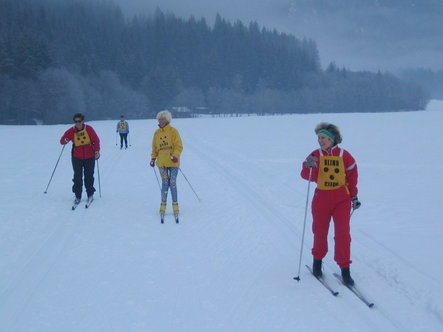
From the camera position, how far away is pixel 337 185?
475 centimetres

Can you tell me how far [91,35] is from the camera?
106 metres

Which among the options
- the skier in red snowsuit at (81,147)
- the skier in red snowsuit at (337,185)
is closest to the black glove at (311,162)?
the skier in red snowsuit at (337,185)

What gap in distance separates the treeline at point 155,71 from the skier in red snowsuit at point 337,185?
223 ft

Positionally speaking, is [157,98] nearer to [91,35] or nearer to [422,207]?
[91,35]

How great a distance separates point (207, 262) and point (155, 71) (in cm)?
10235

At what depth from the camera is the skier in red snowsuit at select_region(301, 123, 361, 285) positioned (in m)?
4.73

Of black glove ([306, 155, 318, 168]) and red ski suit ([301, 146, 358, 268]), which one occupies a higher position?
black glove ([306, 155, 318, 168])

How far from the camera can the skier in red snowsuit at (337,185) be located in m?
4.73

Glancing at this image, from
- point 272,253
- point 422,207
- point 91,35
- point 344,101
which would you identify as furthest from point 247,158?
point 344,101

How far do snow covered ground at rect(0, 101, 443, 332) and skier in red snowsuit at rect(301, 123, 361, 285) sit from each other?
54cm

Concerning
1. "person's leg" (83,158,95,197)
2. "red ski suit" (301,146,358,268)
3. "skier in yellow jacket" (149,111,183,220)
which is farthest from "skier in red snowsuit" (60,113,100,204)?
"red ski suit" (301,146,358,268)

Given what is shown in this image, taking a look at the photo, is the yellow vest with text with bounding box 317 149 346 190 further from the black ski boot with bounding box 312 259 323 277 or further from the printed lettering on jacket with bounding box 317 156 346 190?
the black ski boot with bounding box 312 259 323 277

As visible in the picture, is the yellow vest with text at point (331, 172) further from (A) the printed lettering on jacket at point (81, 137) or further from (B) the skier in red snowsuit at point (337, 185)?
(A) the printed lettering on jacket at point (81, 137)

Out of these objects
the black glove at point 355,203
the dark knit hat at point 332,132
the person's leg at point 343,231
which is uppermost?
the dark knit hat at point 332,132
